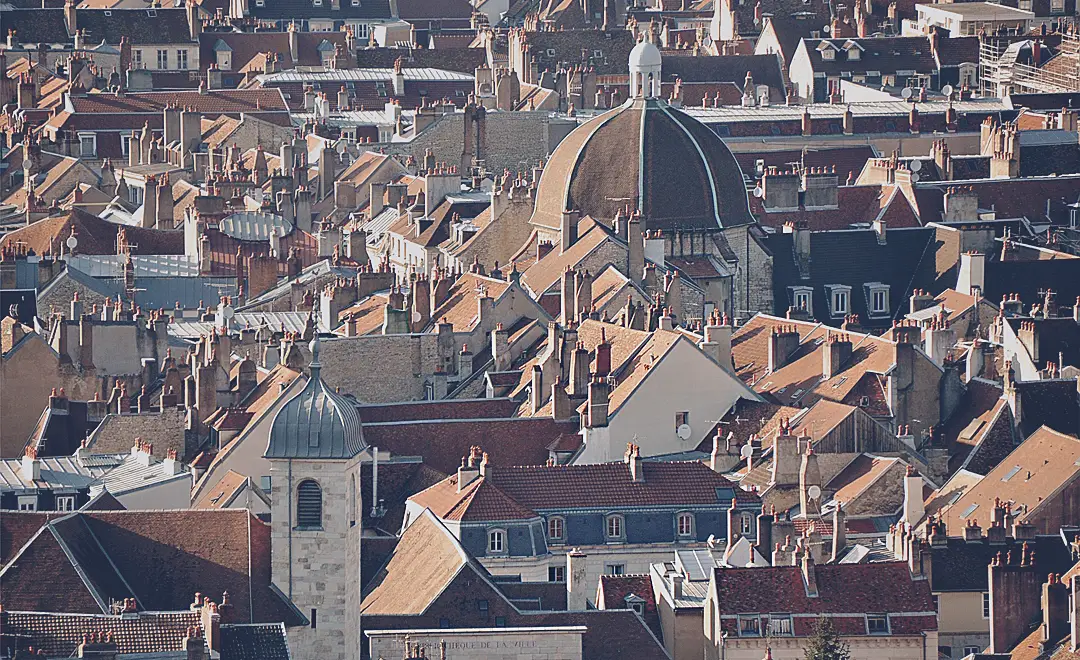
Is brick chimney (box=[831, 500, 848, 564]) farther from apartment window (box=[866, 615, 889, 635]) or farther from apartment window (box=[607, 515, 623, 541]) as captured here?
apartment window (box=[866, 615, 889, 635])

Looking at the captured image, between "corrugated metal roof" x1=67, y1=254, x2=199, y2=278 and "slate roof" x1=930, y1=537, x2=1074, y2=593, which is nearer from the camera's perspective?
"slate roof" x1=930, y1=537, x2=1074, y2=593

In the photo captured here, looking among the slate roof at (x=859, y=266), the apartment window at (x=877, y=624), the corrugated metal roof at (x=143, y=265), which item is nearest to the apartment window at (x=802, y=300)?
the slate roof at (x=859, y=266)

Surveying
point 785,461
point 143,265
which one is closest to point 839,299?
point 143,265

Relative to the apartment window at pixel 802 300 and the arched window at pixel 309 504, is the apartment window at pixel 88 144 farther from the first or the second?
the arched window at pixel 309 504

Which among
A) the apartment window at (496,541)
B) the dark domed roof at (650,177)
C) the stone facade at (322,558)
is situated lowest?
the dark domed roof at (650,177)

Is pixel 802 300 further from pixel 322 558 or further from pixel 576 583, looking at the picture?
pixel 322 558

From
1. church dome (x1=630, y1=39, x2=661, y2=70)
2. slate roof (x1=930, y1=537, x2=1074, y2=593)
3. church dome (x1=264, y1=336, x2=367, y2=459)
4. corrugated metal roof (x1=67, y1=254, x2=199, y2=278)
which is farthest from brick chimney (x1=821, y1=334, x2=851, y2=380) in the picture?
corrugated metal roof (x1=67, y1=254, x2=199, y2=278)
